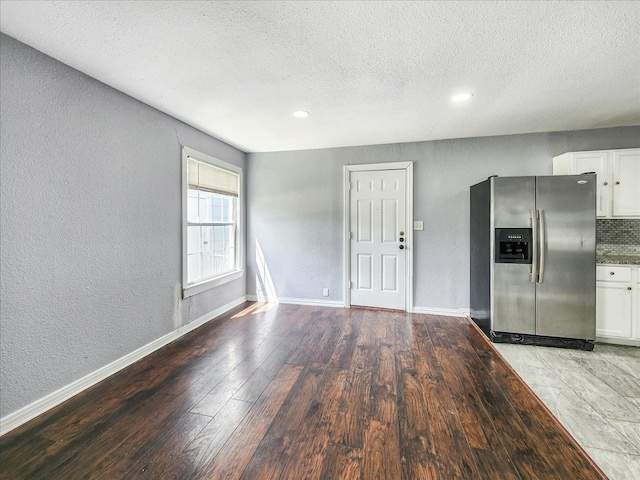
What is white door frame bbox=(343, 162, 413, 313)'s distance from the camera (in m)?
4.00

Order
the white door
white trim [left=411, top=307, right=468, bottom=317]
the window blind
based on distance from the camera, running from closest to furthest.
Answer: the window blind < white trim [left=411, top=307, right=468, bottom=317] < the white door

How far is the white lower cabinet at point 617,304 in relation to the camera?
288 cm

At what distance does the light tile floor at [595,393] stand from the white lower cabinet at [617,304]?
13cm

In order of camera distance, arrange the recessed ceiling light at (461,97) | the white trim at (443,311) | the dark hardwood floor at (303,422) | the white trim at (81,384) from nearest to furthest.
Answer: the dark hardwood floor at (303,422)
the white trim at (81,384)
the recessed ceiling light at (461,97)
the white trim at (443,311)

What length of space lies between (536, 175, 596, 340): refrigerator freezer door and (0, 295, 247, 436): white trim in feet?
Result: 12.8

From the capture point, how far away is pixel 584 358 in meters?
2.71

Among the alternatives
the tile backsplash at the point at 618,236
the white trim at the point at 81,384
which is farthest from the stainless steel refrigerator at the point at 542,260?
the white trim at the point at 81,384

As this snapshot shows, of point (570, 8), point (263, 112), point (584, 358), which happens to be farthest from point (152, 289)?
point (584, 358)

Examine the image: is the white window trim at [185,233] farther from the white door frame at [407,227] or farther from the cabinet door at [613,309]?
the cabinet door at [613,309]

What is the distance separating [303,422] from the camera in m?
1.83

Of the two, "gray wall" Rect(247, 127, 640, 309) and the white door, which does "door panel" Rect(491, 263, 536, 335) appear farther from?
the white door

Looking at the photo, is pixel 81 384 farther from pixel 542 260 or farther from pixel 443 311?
pixel 542 260

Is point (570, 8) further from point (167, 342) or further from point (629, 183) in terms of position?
point (167, 342)

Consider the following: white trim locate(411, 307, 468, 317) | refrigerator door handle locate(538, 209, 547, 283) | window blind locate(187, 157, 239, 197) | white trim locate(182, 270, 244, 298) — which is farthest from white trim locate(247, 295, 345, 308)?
refrigerator door handle locate(538, 209, 547, 283)
